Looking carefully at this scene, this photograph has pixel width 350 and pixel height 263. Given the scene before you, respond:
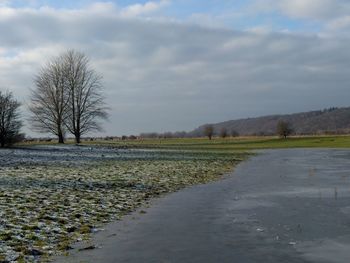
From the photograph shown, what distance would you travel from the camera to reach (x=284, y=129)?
126750 mm

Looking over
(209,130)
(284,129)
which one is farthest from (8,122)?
(209,130)

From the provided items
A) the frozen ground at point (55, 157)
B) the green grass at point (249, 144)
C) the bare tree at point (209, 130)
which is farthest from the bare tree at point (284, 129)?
the frozen ground at point (55, 157)

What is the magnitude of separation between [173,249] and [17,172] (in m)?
A: 14.5

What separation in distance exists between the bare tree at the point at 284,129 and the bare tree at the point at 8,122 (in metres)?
94.0

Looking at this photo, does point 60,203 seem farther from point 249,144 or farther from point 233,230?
point 249,144

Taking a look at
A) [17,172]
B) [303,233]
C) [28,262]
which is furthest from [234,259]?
[17,172]

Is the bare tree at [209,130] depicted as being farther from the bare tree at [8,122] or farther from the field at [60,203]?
the field at [60,203]

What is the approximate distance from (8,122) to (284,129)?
96127 mm

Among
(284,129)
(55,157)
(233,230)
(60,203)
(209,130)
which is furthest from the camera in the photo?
(209,130)

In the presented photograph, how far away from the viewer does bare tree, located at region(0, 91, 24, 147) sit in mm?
42844

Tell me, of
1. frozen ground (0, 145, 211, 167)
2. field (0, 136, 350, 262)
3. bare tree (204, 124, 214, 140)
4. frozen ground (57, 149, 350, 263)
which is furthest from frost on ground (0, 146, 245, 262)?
bare tree (204, 124, 214, 140)

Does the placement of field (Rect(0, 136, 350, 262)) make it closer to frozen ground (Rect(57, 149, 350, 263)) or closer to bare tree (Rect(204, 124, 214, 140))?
frozen ground (Rect(57, 149, 350, 263))

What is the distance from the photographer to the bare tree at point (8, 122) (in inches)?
1687

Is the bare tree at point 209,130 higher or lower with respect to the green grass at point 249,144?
higher
